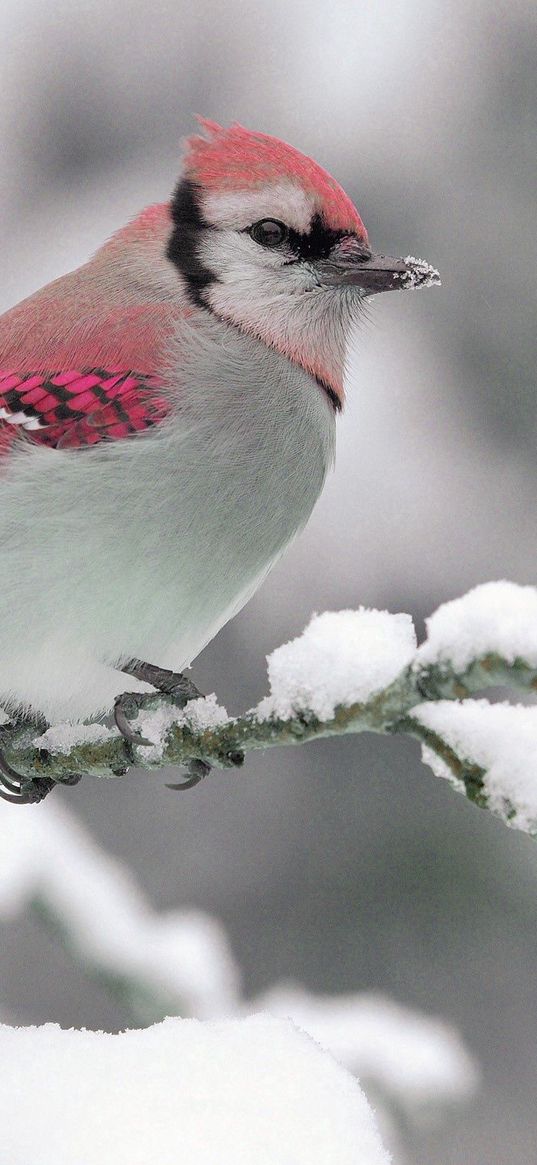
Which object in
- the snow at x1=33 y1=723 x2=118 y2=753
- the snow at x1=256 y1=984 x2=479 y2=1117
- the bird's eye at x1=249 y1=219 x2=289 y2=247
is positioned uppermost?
the bird's eye at x1=249 y1=219 x2=289 y2=247

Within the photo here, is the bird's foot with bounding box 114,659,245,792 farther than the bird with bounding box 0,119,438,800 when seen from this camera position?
No

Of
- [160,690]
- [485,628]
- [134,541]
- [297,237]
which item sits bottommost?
[160,690]

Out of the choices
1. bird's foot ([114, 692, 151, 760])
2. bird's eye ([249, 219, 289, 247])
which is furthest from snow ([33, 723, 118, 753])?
bird's eye ([249, 219, 289, 247])

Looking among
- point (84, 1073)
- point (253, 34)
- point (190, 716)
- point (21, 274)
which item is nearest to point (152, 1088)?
point (84, 1073)

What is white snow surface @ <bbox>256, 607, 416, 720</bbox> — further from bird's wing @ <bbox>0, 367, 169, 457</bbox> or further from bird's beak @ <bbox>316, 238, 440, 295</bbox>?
bird's beak @ <bbox>316, 238, 440, 295</bbox>

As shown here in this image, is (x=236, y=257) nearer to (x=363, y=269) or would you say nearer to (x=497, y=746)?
(x=363, y=269)

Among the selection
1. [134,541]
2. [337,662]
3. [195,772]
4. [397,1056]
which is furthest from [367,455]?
[337,662]
